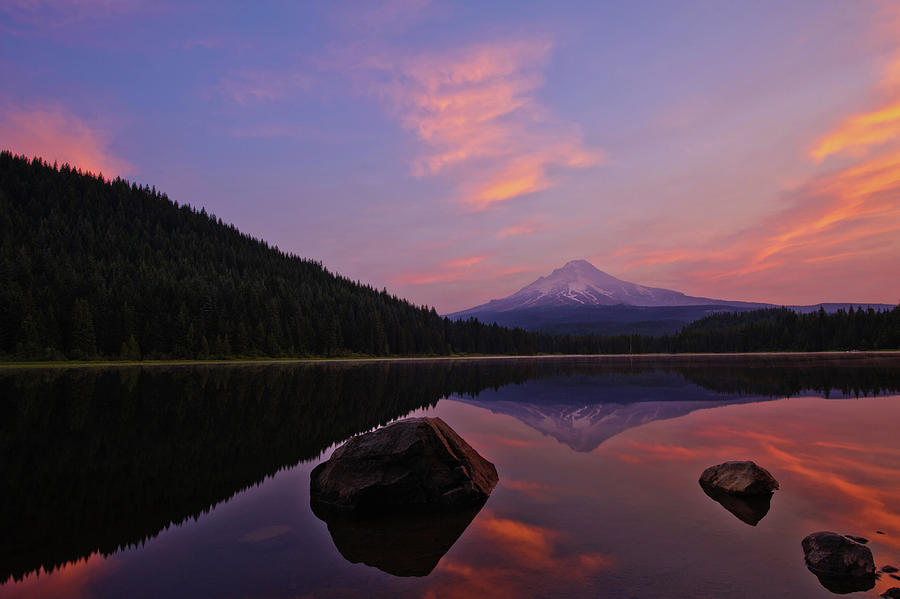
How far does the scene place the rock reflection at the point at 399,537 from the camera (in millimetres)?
9742

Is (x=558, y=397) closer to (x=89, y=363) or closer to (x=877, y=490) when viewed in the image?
(x=877, y=490)

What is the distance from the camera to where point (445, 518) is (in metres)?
12.6

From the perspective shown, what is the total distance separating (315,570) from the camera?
929 cm

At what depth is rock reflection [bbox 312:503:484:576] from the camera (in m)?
9.74

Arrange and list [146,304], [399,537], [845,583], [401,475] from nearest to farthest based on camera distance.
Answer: [845,583] → [399,537] → [401,475] → [146,304]

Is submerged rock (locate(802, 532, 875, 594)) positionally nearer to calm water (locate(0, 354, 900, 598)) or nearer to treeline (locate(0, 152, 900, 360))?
calm water (locate(0, 354, 900, 598))

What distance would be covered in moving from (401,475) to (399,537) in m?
2.70

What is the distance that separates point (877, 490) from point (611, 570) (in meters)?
11.0

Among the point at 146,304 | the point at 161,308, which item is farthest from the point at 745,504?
the point at 146,304

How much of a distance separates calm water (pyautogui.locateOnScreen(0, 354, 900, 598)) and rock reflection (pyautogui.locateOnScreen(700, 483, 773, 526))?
0.83 feet

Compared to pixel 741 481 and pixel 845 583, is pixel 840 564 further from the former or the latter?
pixel 741 481

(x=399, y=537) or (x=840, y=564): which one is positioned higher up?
(x=840, y=564)

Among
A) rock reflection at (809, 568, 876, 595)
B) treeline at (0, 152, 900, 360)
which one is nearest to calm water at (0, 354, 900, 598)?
rock reflection at (809, 568, 876, 595)

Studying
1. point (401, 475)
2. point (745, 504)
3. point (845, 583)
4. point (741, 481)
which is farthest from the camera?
point (741, 481)
